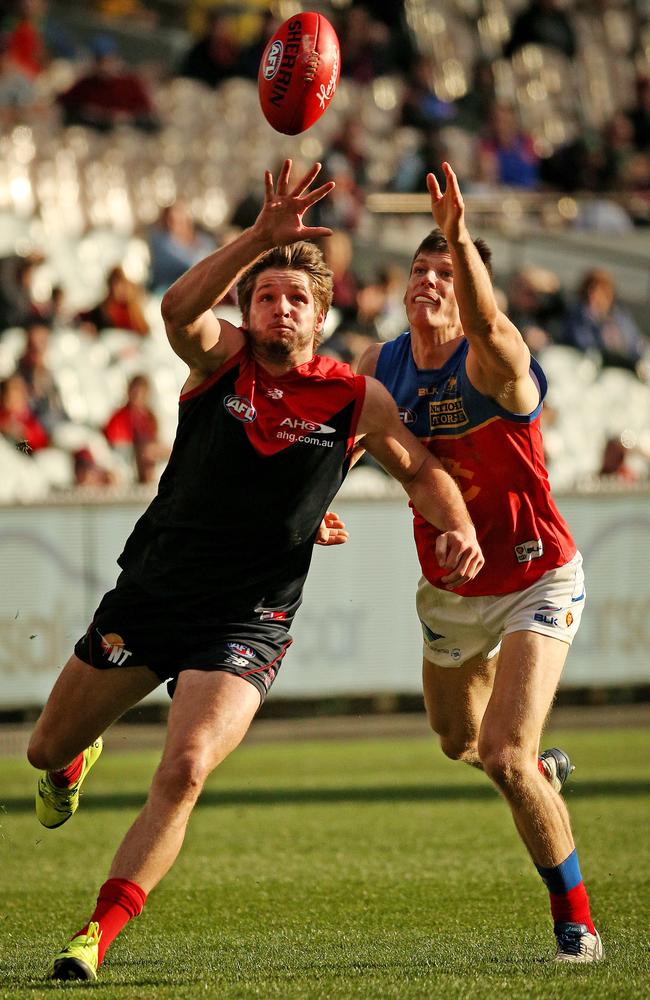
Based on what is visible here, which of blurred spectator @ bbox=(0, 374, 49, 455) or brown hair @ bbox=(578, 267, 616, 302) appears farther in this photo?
brown hair @ bbox=(578, 267, 616, 302)

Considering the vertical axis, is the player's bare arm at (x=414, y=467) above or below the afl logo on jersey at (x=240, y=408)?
below

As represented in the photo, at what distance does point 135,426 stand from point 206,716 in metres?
8.17

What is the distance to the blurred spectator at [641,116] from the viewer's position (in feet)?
60.6

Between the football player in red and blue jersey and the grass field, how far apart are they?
1.84ft

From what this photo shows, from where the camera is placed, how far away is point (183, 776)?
457 cm

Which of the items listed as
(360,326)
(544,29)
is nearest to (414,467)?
(360,326)

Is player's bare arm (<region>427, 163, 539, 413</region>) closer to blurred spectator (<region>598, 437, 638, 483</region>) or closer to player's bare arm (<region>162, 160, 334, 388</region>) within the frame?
player's bare arm (<region>162, 160, 334, 388</region>)

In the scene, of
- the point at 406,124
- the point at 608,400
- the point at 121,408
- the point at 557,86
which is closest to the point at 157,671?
the point at 121,408

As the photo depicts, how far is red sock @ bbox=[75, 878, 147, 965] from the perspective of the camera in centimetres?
455

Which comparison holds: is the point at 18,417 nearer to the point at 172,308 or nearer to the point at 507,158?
the point at 507,158

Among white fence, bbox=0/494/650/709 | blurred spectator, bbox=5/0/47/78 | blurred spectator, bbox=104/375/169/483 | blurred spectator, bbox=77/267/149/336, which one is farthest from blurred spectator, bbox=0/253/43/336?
blurred spectator, bbox=5/0/47/78

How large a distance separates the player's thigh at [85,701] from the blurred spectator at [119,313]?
9173mm

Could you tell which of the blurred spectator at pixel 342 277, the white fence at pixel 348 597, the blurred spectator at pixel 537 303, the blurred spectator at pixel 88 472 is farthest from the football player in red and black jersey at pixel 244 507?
the blurred spectator at pixel 537 303

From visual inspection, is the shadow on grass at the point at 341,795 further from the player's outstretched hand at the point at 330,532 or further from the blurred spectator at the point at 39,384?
the blurred spectator at the point at 39,384
